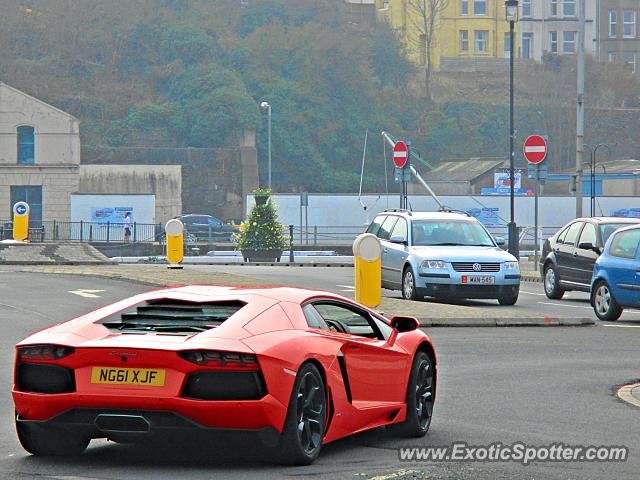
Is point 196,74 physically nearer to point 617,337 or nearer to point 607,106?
point 607,106

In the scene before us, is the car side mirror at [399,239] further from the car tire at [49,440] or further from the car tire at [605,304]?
the car tire at [49,440]

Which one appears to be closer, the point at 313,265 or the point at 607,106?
the point at 313,265

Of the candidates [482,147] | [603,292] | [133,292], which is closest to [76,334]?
[603,292]

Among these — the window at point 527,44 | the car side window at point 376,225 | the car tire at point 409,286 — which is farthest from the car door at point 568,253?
the window at point 527,44

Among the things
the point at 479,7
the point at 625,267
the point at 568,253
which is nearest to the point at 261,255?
the point at 568,253

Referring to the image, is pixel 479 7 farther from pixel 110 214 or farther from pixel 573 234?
pixel 573 234

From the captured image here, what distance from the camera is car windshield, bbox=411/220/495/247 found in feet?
87.5

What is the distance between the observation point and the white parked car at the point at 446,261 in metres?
25.4

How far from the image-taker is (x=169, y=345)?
841 centimetres

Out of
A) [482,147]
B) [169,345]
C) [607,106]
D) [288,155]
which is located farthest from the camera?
[607,106]

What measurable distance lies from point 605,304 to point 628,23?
5097 inches

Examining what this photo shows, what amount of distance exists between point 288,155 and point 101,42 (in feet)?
71.1

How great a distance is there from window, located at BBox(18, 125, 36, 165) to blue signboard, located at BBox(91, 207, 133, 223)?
242 inches

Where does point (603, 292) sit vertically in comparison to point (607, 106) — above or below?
below
